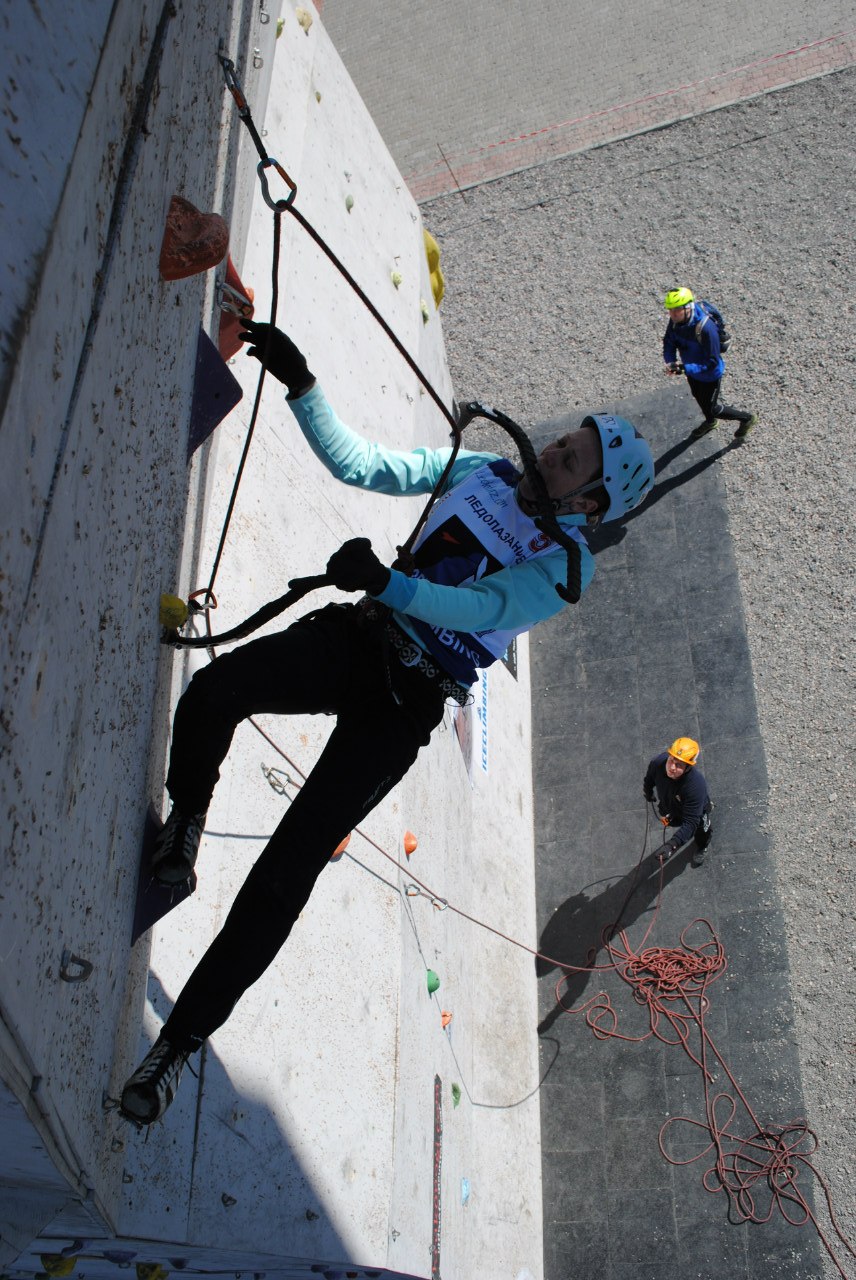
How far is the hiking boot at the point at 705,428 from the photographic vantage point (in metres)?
7.64

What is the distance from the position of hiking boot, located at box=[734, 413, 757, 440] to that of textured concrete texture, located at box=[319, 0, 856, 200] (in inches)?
139

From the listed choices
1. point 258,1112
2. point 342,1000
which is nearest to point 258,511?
point 342,1000

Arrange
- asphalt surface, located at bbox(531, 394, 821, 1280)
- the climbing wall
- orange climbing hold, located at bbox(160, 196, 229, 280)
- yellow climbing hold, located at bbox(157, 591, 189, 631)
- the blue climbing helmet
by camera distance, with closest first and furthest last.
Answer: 1. the climbing wall
2. orange climbing hold, located at bbox(160, 196, 229, 280)
3. yellow climbing hold, located at bbox(157, 591, 189, 631)
4. the blue climbing helmet
5. asphalt surface, located at bbox(531, 394, 821, 1280)

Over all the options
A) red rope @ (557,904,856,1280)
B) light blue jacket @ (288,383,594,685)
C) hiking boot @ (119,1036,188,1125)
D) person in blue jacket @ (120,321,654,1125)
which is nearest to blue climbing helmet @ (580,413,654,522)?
person in blue jacket @ (120,321,654,1125)

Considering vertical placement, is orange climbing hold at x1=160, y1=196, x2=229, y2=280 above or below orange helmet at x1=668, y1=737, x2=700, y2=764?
above

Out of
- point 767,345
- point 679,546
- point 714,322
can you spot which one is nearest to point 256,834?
point 679,546

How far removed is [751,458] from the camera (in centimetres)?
755

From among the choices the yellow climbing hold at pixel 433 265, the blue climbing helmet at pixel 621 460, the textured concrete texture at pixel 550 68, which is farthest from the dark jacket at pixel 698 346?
the blue climbing helmet at pixel 621 460

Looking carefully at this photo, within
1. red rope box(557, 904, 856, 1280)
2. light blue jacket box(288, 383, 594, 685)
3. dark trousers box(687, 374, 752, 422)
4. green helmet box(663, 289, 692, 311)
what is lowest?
red rope box(557, 904, 856, 1280)

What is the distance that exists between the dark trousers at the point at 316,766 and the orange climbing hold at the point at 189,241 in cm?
94

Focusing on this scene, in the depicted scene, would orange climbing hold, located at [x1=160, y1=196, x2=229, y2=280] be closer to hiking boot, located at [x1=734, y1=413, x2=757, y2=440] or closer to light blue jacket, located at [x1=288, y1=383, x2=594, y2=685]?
light blue jacket, located at [x1=288, y1=383, x2=594, y2=685]

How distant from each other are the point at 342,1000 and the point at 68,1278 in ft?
3.83

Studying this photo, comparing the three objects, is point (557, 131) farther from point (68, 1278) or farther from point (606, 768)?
point (68, 1278)

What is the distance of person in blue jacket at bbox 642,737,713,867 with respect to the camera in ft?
19.2
